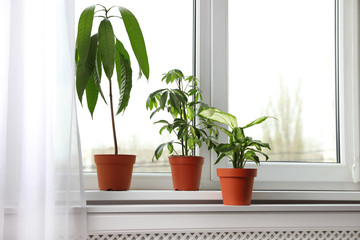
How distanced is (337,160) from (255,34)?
651 millimetres

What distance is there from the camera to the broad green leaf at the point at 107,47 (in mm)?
1517

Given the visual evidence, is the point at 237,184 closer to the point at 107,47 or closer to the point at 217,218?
the point at 217,218

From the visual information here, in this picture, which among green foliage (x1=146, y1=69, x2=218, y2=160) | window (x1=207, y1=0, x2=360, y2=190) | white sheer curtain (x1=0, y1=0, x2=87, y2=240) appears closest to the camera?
white sheer curtain (x1=0, y1=0, x2=87, y2=240)

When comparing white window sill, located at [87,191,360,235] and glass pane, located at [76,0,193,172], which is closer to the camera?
white window sill, located at [87,191,360,235]

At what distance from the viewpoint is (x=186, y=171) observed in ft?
5.80

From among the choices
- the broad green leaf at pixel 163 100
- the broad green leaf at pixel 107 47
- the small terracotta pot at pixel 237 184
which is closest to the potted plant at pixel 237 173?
the small terracotta pot at pixel 237 184

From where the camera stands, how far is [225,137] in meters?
1.97

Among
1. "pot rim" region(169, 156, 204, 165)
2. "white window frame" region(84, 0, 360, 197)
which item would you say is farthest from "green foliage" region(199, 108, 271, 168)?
"white window frame" region(84, 0, 360, 197)

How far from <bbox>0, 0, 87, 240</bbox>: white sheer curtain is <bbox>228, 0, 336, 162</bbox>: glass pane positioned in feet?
2.68

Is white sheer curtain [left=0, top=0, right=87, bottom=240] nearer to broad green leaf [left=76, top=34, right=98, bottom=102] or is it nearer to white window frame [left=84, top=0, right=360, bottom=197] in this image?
broad green leaf [left=76, top=34, right=98, bottom=102]

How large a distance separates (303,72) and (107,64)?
971 millimetres

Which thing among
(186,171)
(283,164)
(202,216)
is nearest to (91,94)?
(186,171)

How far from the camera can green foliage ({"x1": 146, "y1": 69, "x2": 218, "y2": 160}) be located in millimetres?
1742

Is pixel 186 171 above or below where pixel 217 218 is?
above
